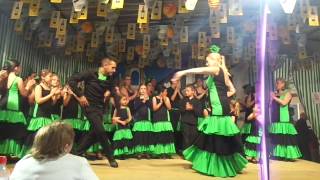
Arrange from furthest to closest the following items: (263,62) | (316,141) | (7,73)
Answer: (316,141), (7,73), (263,62)

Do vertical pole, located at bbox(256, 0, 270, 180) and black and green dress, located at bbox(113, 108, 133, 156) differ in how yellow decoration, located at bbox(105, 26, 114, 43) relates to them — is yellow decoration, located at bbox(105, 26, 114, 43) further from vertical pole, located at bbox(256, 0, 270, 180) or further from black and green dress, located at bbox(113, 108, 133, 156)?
vertical pole, located at bbox(256, 0, 270, 180)

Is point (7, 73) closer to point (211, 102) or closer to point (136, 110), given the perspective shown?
point (136, 110)

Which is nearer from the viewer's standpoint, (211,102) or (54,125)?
(54,125)

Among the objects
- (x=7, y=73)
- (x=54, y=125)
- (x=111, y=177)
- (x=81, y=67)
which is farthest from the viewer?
(x=81, y=67)

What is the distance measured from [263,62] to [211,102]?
6.99ft

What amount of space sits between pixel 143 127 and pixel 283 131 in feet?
7.52

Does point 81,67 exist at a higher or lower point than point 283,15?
lower

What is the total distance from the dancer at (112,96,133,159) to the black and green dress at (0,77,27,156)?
1554 millimetres

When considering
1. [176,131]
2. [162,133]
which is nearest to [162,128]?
[162,133]

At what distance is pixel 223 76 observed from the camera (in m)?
4.20

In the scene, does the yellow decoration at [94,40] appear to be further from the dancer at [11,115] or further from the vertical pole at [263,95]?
the vertical pole at [263,95]

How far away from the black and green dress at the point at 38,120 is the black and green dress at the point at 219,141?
2.05 meters

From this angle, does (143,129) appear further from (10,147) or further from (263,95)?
(263,95)

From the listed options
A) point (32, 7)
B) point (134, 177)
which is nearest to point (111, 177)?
point (134, 177)
